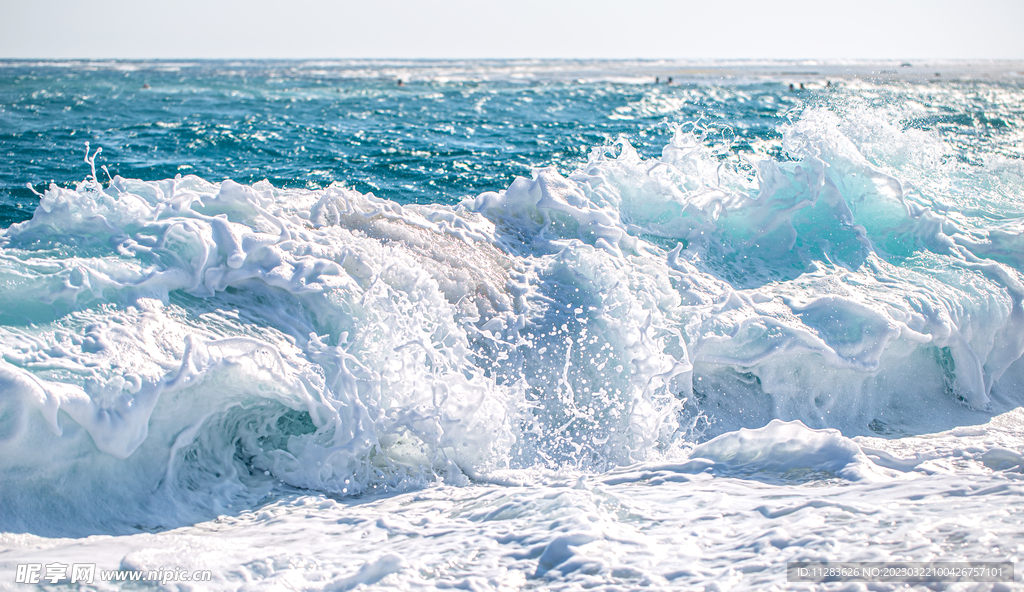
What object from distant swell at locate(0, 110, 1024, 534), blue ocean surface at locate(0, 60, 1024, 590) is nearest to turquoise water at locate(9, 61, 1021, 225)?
blue ocean surface at locate(0, 60, 1024, 590)

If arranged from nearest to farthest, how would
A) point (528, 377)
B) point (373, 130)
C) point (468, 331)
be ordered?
point (528, 377) → point (468, 331) → point (373, 130)

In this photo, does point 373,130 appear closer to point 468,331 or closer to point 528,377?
point 468,331

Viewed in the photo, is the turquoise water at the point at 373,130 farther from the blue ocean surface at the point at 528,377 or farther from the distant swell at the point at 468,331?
the distant swell at the point at 468,331

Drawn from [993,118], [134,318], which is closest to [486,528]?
[134,318]

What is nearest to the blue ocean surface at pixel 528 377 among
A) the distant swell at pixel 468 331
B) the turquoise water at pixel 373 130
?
the distant swell at pixel 468 331

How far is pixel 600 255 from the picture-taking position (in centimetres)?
507

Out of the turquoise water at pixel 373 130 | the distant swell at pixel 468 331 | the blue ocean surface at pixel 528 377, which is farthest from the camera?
the turquoise water at pixel 373 130

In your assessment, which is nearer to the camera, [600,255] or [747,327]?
[747,327]

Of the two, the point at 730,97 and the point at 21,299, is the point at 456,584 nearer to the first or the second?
the point at 21,299

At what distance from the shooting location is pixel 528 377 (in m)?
4.18

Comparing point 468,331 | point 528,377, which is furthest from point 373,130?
point 528,377

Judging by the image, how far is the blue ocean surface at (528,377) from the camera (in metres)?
2.77

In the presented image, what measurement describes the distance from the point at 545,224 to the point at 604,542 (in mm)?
3183

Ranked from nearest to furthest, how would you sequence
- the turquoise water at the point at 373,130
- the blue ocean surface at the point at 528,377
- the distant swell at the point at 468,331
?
the blue ocean surface at the point at 528,377, the distant swell at the point at 468,331, the turquoise water at the point at 373,130
